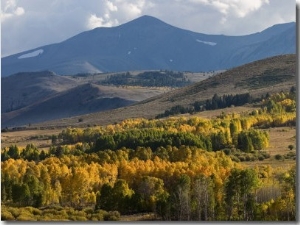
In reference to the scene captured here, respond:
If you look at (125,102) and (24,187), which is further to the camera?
(125,102)

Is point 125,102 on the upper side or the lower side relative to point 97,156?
upper

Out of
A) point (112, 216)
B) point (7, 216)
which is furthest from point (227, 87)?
point (7, 216)

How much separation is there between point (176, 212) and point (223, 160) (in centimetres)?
1161

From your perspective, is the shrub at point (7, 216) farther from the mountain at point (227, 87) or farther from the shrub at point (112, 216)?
the mountain at point (227, 87)

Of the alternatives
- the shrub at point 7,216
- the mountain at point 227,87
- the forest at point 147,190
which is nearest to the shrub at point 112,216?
the forest at point 147,190

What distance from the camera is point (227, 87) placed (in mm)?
99938

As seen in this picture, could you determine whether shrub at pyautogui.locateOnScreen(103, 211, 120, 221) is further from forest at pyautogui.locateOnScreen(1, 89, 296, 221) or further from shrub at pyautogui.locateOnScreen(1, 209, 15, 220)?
shrub at pyautogui.locateOnScreen(1, 209, 15, 220)

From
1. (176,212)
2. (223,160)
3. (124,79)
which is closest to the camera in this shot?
(176,212)

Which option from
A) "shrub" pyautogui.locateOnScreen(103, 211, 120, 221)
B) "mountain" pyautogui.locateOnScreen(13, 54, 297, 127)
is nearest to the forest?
"shrub" pyautogui.locateOnScreen(103, 211, 120, 221)

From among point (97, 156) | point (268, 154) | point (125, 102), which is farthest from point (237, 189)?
point (125, 102)

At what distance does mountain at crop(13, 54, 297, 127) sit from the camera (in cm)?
8965

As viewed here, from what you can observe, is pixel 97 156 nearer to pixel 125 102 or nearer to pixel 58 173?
pixel 58 173

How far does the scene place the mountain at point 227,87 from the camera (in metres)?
89.7

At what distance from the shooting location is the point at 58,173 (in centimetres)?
2127
